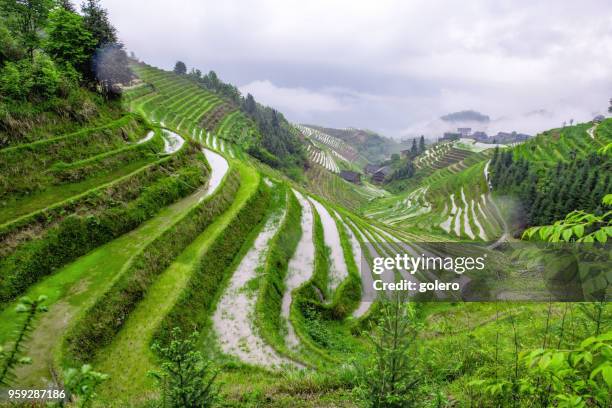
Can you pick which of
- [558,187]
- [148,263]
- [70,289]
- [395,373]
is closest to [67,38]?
[148,263]

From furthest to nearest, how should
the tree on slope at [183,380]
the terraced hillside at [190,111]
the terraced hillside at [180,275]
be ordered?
the terraced hillside at [190,111] < the terraced hillside at [180,275] < the tree on slope at [183,380]

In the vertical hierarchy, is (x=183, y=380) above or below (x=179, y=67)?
below

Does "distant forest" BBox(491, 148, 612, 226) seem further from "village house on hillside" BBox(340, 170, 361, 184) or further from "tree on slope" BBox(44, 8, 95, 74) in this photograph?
"village house on hillside" BBox(340, 170, 361, 184)

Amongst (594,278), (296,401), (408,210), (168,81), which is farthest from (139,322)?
(168,81)

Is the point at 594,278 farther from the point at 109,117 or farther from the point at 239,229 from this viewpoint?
the point at 109,117

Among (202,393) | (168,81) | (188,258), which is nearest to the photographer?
(202,393)

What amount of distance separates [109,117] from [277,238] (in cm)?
2252

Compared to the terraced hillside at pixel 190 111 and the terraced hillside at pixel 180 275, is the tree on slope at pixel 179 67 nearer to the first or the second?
the terraced hillside at pixel 190 111

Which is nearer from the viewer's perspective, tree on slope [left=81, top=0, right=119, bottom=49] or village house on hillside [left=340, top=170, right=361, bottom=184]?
tree on slope [left=81, top=0, right=119, bottom=49]

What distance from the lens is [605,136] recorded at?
113312 millimetres

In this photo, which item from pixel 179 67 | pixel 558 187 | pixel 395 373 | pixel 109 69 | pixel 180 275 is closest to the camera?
pixel 395 373

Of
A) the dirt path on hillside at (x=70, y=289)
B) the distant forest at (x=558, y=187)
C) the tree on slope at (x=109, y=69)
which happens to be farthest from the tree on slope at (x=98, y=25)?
the distant forest at (x=558, y=187)

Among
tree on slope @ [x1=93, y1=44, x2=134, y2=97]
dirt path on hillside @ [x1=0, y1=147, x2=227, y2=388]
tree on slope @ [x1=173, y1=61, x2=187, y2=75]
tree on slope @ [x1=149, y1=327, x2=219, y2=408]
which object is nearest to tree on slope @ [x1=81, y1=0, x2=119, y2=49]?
tree on slope @ [x1=93, y1=44, x2=134, y2=97]

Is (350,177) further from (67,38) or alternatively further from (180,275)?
(180,275)
